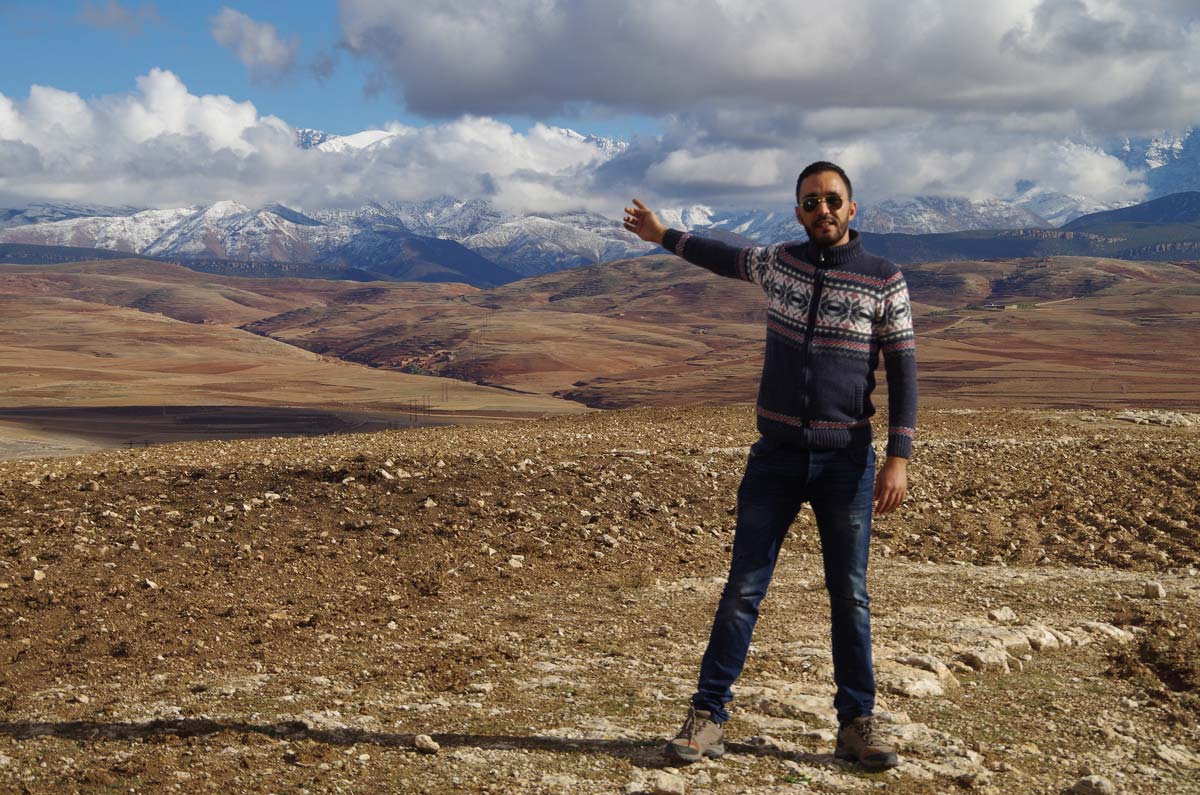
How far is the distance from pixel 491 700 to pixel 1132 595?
6.50 meters

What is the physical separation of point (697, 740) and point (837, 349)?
2219mm

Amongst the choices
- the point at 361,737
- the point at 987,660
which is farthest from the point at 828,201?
the point at 361,737

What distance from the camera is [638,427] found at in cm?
2217

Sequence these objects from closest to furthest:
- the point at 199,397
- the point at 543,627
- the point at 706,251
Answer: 1. the point at 706,251
2. the point at 543,627
3. the point at 199,397

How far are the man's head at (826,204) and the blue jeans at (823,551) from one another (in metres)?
1.17

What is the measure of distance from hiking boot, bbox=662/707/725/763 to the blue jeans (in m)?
0.07

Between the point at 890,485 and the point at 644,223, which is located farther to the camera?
the point at 644,223

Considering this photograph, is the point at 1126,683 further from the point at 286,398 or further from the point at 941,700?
the point at 286,398

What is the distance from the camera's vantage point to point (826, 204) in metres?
6.01

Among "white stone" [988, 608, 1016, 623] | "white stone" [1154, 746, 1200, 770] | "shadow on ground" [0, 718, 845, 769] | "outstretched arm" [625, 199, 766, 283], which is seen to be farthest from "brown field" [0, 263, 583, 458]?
"white stone" [1154, 746, 1200, 770]

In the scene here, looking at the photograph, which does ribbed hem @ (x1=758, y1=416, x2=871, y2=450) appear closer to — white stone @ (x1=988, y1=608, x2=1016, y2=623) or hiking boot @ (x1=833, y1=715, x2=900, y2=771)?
hiking boot @ (x1=833, y1=715, x2=900, y2=771)

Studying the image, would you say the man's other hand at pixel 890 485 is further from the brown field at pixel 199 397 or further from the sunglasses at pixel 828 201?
the brown field at pixel 199 397

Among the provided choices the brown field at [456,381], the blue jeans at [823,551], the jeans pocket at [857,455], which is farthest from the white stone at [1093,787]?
the brown field at [456,381]

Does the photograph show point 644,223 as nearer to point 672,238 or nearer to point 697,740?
point 672,238
